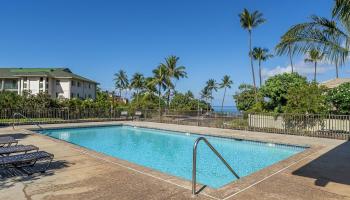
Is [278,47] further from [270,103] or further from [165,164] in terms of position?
→ [270,103]

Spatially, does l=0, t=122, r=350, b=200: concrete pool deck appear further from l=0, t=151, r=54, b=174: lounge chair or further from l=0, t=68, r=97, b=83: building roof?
l=0, t=68, r=97, b=83: building roof

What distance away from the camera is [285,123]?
1495 cm

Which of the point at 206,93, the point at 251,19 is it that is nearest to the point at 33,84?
the point at 251,19

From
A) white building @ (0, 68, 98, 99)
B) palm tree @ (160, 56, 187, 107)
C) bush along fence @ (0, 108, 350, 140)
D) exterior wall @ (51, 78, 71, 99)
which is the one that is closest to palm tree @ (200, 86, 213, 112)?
palm tree @ (160, 56, 187, 107)

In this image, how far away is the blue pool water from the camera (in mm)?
8531

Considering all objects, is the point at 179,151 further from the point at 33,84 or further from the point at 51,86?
the point at 33,84

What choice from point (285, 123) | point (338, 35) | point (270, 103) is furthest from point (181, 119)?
point (338, 35)

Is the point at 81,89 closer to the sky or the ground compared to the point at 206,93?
closer to the ground

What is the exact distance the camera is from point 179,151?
11961mm

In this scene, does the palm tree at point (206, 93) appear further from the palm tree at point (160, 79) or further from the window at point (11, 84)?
the window at point (11, 84)

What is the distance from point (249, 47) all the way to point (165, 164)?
2590 cm

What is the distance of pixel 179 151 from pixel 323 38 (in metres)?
7.79

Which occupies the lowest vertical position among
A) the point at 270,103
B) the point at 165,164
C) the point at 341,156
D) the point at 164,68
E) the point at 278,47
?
the point at 165,164

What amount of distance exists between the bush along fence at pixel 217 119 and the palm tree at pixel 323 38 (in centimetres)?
817
